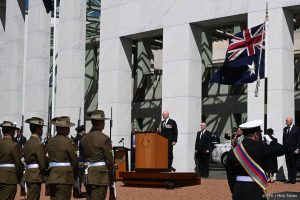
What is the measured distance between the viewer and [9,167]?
9430 mm

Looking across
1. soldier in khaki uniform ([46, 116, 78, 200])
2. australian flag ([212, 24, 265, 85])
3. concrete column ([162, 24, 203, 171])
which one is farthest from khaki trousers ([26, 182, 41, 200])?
concrete column ([162, 24, 203, 171])

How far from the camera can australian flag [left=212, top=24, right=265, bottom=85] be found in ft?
49.6

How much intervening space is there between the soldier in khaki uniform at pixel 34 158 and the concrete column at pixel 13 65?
18.7 meters

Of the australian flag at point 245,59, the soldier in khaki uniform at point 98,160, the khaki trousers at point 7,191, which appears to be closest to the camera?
the soldier in khaki uniform at point 98,160

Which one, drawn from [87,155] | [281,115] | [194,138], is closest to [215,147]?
[194,138]

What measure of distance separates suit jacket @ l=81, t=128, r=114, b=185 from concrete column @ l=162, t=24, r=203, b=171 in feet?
33.5

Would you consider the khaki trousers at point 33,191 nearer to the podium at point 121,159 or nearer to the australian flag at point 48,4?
the podium at point 121,159

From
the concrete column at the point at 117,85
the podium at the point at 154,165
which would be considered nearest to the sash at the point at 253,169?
the podium at the point at 154,165

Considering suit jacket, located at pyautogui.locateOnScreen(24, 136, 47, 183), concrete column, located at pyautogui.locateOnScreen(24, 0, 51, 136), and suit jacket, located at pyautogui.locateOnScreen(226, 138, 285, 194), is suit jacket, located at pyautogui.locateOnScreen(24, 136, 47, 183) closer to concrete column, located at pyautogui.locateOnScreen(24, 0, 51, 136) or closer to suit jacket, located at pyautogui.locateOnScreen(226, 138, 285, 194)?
suit jacket, located at pyautogui.locateOnScreen(226, 138, 285, 194)

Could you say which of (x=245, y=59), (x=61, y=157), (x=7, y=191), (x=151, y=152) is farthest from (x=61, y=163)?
(x=245, y=59)

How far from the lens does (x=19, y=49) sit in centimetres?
2881

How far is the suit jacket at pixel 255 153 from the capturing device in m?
6.43

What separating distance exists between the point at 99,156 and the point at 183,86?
35.1 feet

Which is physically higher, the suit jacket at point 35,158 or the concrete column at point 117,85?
the concrete column at point 117,85
